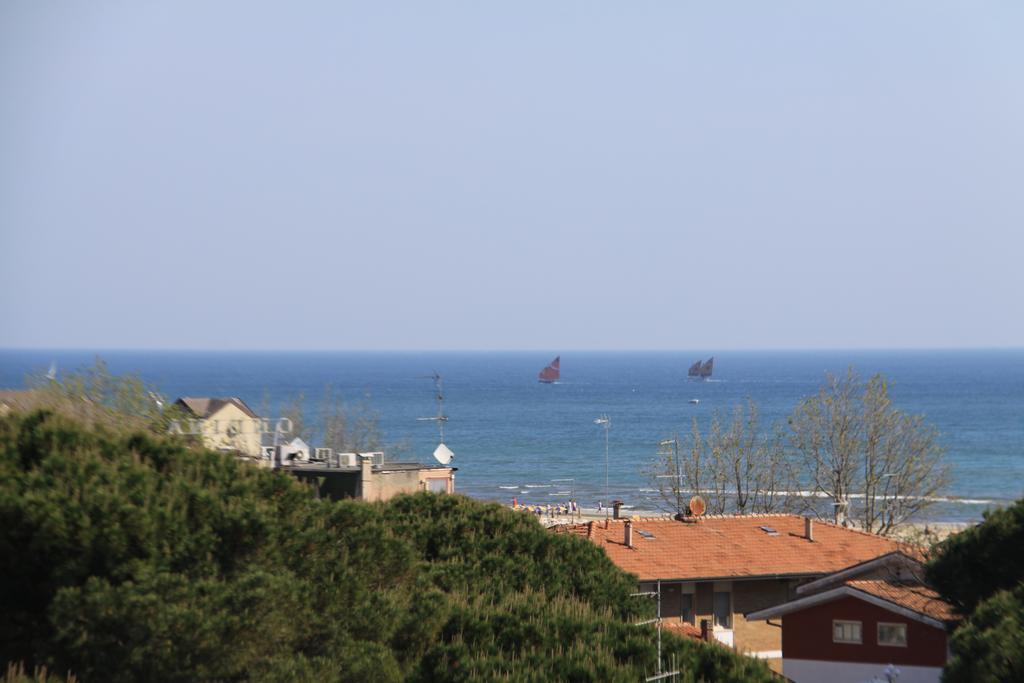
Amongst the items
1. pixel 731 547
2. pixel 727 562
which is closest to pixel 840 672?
pixel 727 562

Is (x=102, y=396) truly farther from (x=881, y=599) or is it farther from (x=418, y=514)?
Answer: (x=881, y=599)

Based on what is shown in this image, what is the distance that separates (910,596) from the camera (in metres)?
23.0

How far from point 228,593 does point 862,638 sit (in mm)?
15734

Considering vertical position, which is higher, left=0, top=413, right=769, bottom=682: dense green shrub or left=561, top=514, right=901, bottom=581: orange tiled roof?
left=0, top=413, right=769, bottom=682: dense green shrub

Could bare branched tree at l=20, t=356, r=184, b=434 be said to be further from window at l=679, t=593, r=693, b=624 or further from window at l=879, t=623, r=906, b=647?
window at l=679, t=593, r=693, b=624

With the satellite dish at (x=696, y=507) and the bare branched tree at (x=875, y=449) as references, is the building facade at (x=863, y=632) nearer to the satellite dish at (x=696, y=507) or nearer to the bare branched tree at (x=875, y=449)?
the satellite dish at (x=696, y=507)

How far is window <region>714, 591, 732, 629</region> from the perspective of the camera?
30875 mm

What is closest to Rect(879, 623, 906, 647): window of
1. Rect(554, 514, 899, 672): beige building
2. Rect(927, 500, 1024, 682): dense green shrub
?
Rect(927, 500, 1024, 682): dense green shrub

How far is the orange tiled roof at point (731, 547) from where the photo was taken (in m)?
30.6

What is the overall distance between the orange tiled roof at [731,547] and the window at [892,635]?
7.21 m

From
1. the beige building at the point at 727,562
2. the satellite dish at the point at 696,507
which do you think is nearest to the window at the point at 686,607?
the beige building at the point at 727,562

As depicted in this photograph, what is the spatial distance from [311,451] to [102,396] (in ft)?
58.5

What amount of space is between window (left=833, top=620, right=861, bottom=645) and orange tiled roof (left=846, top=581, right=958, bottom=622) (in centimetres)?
76

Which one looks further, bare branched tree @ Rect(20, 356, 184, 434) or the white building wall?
the white building wall
